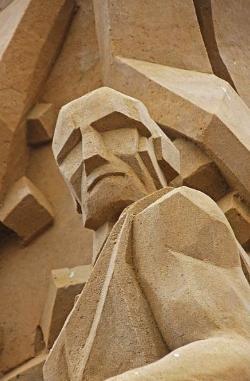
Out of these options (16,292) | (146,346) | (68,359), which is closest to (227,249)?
(146,346)

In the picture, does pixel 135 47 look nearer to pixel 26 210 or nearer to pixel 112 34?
pixel 112 34

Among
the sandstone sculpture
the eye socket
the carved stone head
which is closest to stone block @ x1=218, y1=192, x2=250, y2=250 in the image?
the carved stone head

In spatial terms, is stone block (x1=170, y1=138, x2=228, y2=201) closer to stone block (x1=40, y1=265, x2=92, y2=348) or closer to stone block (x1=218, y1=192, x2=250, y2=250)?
stone block (x1=218, y1=192, x2=250, y2=250)

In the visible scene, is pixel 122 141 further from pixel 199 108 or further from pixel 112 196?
pixel 199 108

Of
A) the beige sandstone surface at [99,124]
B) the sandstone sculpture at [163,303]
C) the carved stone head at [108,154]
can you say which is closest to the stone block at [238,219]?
the beige sandstone surface at [99,124]

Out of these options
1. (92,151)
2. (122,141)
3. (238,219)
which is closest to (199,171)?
(238,219)

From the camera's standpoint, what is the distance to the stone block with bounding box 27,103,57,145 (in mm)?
4344

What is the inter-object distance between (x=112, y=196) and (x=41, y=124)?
60.1 inches

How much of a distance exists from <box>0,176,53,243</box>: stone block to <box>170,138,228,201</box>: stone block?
29.5 inches

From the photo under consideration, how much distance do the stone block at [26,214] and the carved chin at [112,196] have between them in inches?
48.2

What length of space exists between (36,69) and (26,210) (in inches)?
28.7

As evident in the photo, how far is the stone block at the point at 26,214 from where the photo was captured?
162 inches

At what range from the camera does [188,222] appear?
2.48m

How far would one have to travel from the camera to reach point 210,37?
14.5 feet
